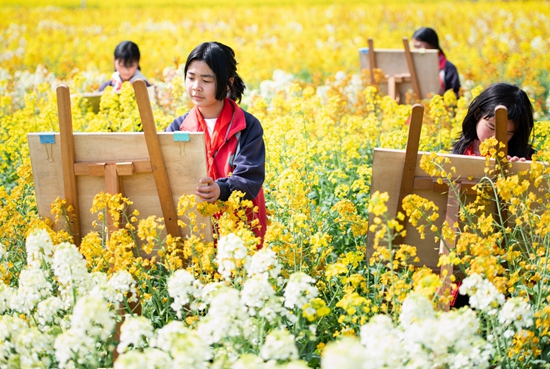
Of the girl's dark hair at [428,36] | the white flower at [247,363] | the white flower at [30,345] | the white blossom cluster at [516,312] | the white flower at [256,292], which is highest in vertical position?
the girl's dark hair at [428,36]

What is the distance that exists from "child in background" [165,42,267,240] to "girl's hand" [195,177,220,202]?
0.18 m

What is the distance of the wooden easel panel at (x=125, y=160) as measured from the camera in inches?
117

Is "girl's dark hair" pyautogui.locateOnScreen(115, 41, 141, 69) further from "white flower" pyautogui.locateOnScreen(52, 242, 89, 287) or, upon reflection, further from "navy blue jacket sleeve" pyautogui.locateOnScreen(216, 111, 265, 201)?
"white flower" pyautogui.locateOnScreen(52, 242, 89, 287)

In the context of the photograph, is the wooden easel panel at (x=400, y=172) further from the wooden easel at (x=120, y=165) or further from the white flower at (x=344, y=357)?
the white flower at (x=344, y=357)

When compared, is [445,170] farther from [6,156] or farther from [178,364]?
[6,156]

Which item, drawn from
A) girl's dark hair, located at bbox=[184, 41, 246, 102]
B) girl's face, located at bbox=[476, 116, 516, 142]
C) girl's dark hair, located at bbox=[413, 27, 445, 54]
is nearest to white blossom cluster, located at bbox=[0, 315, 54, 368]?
girl's dark hair, located at bbox=[184, 41, 246, 102]

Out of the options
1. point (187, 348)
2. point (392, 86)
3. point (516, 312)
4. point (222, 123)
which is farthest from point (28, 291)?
point (392, 86)

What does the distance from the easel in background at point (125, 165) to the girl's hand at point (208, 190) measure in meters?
0.03

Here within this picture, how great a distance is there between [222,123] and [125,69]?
11.1 feet

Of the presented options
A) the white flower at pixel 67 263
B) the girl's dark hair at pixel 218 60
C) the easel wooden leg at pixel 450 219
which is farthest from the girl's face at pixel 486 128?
the white flower at pixel 67 263

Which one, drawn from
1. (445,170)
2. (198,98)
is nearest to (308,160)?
(198,98)

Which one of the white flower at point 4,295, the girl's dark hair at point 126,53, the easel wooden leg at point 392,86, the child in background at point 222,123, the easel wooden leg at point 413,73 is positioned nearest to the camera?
the white flower at point 4,295

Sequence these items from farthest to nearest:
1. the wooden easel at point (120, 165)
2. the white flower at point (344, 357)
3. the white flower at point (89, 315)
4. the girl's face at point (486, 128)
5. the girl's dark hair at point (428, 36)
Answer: the girl's dark hair at point (428, 36) → the girl's face at point (486, 128) → the wooden easel at point (120, 165) → the white flower at point (89, 315) → the white flower at point (344, 357)

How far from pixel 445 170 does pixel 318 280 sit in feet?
2.69
